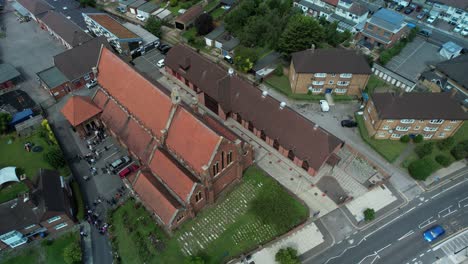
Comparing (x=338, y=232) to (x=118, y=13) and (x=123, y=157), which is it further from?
(x=118, y=13)

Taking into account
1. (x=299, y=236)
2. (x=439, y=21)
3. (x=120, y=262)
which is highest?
(x=439, y=21)

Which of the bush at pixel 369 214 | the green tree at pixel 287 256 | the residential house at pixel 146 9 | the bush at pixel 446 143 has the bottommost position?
the green tree at pixel 287 256

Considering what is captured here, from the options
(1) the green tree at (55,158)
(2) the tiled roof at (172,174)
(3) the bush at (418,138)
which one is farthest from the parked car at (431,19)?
(1) the green tree at (55,158)

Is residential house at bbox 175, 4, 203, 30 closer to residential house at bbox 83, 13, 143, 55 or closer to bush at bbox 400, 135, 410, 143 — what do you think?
residential house at bbox 83, 13, 143, 55

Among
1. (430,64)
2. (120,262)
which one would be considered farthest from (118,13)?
(430,64)

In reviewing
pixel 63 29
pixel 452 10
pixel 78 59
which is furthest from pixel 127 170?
pixel 452 10

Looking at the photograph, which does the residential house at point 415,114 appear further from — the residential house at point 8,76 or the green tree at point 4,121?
the residential house at point 8,76
